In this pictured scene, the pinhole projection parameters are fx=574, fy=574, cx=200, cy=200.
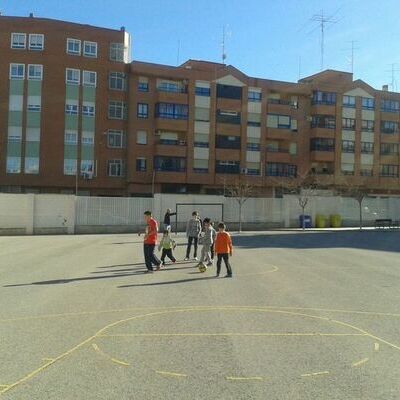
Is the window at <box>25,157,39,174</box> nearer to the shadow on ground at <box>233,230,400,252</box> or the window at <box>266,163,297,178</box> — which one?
the window at <box>266,163,297,178</box>

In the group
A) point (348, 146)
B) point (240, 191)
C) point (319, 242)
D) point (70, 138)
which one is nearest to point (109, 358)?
point (319, 242)

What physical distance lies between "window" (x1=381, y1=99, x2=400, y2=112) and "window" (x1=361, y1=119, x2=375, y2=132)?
2.64 meters

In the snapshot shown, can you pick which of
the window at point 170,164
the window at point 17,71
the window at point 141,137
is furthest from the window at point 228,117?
the window at point 17,71

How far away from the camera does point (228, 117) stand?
2557 inches

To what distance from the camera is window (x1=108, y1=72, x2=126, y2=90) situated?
198 ft

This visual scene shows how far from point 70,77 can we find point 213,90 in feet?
51.8

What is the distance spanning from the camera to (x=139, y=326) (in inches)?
324

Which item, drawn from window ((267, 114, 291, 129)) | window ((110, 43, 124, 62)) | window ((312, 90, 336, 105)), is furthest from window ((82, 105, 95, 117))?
window ((312, 90, 336, 105))

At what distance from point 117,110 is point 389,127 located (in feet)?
117

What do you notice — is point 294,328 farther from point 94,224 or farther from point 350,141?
point 350,141

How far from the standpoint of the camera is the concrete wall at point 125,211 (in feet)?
128

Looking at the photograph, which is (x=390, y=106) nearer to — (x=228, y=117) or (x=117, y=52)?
(x=228, y=117)

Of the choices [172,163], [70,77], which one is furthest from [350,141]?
[70,77]

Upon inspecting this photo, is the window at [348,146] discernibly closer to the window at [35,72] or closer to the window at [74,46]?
the window at [74,46]
